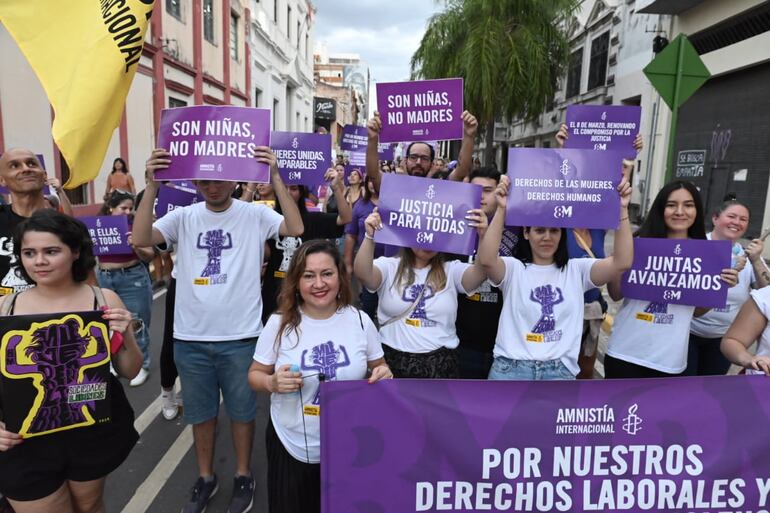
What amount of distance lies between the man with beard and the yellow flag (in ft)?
6.62

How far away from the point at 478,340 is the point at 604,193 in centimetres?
108

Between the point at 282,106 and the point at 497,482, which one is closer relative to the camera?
the point at 497,482

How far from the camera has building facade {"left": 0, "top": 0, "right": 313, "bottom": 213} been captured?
9211 millimetres

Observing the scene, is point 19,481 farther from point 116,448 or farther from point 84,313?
point 84,313

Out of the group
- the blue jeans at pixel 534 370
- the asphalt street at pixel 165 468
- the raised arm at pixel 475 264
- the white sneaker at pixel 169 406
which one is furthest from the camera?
the white sneaker at pixel 169 406

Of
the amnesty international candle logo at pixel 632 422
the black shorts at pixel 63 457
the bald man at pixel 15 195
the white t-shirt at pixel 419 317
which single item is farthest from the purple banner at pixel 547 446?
the bald man at pixel 15 195

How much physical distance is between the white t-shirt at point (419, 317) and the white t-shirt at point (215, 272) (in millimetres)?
793

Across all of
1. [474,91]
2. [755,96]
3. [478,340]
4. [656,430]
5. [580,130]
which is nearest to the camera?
[656,430]

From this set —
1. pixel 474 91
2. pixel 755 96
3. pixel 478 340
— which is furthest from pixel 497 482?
pixel 474 91

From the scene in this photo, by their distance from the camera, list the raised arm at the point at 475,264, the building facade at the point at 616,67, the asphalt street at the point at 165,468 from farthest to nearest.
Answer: the building facade at the point at 616,67 < the asphalt street at the point at 165,468 < the raised arm at the point at 475,264

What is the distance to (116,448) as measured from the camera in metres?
2.19

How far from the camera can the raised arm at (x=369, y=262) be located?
262cm

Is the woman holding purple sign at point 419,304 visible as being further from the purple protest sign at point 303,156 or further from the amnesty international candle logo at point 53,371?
the purple protest sign at point 303,156

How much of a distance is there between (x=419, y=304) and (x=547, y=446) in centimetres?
88
